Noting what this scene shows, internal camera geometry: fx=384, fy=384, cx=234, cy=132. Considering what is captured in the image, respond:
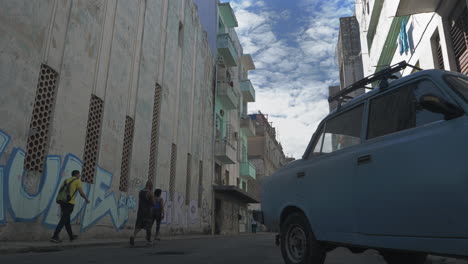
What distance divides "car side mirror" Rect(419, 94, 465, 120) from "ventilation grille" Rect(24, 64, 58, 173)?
8502mm

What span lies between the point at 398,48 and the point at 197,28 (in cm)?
1227

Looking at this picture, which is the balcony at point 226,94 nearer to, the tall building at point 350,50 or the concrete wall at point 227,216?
the concrete wall at point 227,216

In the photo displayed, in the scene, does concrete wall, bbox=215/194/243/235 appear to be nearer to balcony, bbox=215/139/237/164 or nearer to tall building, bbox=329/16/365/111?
balcony, bbox=215/139/237/164

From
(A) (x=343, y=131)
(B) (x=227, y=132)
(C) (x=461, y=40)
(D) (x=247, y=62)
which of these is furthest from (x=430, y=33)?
(D) (x=247, y=62)

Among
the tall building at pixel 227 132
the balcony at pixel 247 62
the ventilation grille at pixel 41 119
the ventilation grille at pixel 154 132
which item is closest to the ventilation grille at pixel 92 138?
the ventilation grille at pixel 41 119

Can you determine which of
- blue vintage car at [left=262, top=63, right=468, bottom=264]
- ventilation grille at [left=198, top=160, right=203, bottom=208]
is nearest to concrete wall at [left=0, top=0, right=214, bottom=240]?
ventilation grille at [left=198, top=160, right=203, bottom=208]

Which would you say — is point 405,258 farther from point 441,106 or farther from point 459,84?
point 441,106

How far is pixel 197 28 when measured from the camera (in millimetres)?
23641

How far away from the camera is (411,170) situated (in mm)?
3102

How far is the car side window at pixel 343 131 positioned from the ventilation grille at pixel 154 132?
41.0 ft

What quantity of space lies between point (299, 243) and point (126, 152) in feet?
34.9

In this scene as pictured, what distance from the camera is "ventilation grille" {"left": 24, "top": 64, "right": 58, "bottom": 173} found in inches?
353

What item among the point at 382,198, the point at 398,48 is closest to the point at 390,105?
the point at 382,198

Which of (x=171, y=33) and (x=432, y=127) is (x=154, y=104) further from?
(x=432, y=127)
